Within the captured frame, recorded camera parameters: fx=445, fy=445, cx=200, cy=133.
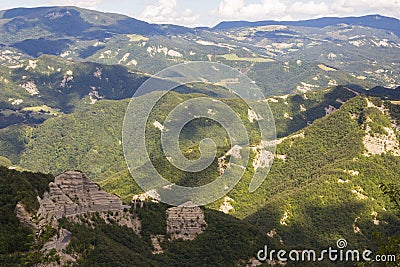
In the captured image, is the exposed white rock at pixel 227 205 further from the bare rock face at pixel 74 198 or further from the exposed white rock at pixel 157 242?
the bare rock face at pixel 74 198

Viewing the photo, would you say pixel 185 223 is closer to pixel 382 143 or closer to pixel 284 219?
pixel 284 219

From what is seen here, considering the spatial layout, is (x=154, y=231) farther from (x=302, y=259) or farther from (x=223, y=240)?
(x=302, y=259)

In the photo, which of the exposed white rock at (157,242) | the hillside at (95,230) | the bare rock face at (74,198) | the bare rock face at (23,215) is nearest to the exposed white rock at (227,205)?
the hillside at (95,230)

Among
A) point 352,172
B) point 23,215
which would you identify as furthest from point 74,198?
point 352,172

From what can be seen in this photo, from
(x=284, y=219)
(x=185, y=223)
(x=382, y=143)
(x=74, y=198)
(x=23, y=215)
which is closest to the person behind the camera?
(x=23, y=215)

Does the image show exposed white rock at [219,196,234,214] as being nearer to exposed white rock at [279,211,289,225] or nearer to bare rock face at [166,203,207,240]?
exposed white rock at [279,211,289,225]

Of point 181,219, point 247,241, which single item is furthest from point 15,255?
point 247,241
